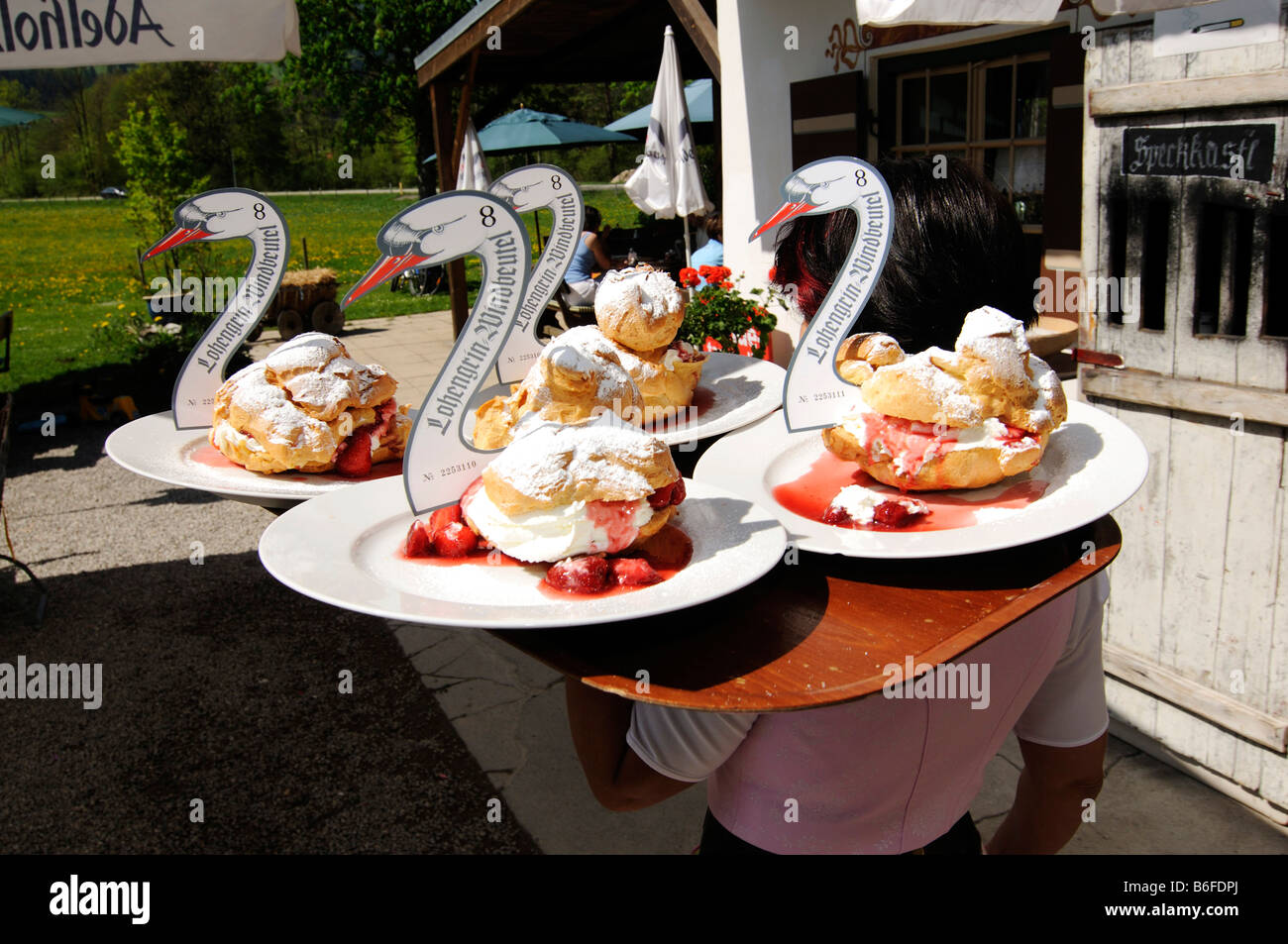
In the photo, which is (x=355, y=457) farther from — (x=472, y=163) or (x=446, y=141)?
(x=446, y=141)

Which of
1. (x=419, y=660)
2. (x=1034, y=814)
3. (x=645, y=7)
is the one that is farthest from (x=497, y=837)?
(x=645, y=7)

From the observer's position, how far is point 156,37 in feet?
A: 10.2

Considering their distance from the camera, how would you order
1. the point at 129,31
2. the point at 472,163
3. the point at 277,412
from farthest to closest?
the point at 472,163
the point at 129,31
the point at 277,412

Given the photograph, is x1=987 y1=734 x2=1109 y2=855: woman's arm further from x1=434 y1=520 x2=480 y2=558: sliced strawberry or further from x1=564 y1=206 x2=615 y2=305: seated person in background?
x1=564 y1=206 x2=615 y2=305: seated person in background

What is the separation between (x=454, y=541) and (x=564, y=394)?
47 centimetres

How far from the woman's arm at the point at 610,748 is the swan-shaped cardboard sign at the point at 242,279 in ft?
3.87

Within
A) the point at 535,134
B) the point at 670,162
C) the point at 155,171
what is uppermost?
the point at 535,134

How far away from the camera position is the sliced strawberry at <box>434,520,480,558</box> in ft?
4.48

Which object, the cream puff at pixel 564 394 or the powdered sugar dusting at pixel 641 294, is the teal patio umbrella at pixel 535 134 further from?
the cream puff at pixel 564 394

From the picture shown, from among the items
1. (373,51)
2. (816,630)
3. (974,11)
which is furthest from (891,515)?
(373,51)

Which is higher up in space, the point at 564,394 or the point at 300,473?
the point at 564,394

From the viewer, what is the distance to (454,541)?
54.0 inches

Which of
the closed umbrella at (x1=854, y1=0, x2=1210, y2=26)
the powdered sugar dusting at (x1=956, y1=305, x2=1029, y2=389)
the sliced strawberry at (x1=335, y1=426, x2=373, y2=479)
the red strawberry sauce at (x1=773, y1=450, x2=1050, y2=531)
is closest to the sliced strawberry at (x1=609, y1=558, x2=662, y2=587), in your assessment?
the red strawberry sauce at (x1=773, y1=450, x2=1050, y2=531)

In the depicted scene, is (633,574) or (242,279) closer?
(633,574)
